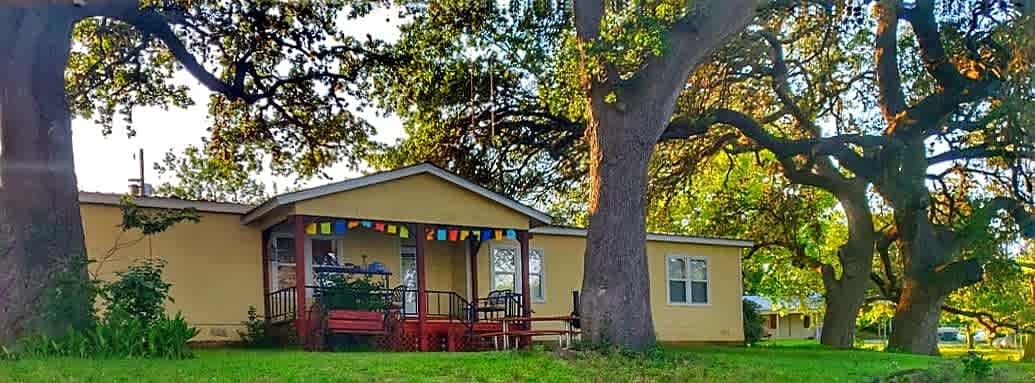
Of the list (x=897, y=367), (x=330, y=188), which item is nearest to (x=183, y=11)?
(x=330, y=188)

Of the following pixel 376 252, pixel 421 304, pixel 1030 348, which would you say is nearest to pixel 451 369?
pixel 421 304

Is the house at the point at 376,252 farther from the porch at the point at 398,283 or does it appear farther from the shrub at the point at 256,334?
the shrub at the point at 256,334

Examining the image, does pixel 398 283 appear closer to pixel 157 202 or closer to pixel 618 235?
pixel 157 202

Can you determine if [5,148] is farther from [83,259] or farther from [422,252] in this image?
[422,252]

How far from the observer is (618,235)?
12727mm

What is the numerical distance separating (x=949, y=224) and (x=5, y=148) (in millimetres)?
17313

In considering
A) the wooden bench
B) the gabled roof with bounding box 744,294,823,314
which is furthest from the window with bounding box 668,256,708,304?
the gabled roof with bounding box 744,294,823,314

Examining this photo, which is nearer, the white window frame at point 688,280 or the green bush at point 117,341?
the green bush at point 117,341

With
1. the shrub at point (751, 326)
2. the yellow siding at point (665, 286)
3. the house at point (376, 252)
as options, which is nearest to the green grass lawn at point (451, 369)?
the house at point (376, 252)

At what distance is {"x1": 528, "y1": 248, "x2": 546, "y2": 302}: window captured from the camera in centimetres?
1930

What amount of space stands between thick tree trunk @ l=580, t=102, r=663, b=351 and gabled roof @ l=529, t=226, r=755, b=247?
5.70 meters

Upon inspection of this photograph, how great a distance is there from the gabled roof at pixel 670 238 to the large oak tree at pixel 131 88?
159 inches

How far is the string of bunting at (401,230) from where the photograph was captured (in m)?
15.7

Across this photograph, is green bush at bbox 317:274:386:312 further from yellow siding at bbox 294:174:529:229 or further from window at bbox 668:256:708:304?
window at bbox 668:256:708:304
